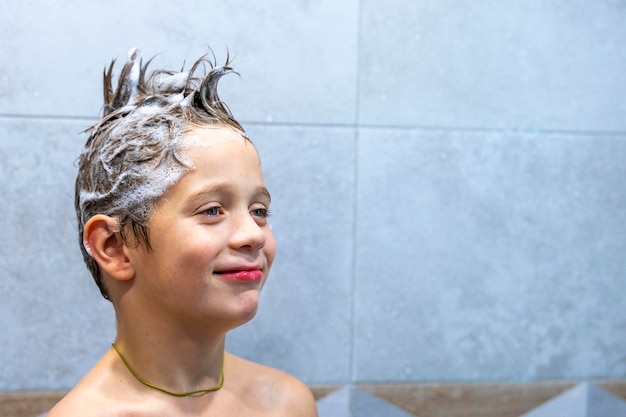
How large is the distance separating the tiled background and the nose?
1.60ft

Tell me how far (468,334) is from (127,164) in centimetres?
82

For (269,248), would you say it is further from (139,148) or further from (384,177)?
(384,177)

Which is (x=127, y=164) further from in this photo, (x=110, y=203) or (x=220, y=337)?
(x=220, y=337)

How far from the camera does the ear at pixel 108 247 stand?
97 centimetres

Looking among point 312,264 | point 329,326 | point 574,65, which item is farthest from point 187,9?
point 574,65

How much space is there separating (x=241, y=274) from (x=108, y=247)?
0.53 feet

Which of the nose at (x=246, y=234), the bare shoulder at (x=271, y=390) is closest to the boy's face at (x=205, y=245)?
the nose at (x=246, y=234)

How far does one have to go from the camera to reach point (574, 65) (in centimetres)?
154

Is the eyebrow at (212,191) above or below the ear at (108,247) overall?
above

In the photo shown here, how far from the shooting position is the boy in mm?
937

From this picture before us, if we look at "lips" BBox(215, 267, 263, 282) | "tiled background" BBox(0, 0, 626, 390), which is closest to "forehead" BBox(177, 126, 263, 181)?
"lips" BBox(215, 267, 263, 282)

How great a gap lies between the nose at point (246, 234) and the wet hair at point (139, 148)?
84mm

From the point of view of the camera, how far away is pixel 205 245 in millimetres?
923

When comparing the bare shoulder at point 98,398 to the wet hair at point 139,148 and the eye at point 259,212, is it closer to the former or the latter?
the wet hair at point 139,148
